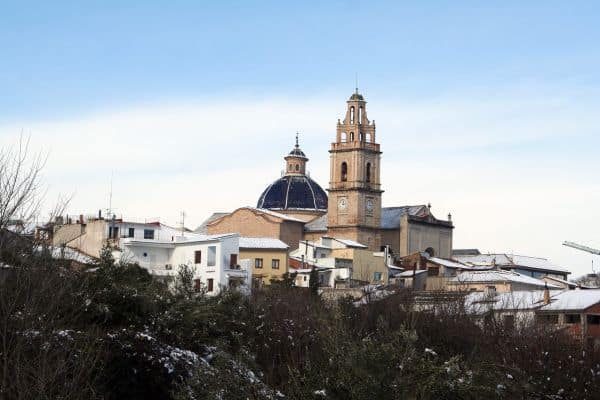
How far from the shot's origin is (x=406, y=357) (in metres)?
22.6

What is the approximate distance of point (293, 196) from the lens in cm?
12731

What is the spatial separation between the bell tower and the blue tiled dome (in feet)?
31.7

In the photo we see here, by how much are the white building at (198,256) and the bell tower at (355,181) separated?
123 feet

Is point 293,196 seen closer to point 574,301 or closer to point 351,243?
point 351,243

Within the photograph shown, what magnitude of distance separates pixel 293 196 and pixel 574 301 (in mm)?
68520

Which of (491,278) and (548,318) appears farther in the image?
(491,278)

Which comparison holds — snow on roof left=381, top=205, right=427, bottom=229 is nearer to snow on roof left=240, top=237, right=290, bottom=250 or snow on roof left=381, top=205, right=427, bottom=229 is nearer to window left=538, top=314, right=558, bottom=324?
snow on roof left=240, top=237, right=290, bottom=250

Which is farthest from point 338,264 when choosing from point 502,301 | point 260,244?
point 502,301

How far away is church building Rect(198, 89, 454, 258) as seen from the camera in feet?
366

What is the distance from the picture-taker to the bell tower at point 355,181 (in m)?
113

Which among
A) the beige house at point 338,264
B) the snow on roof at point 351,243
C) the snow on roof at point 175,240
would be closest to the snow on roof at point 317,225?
the snow on roof at point 351,243

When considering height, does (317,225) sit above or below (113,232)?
above

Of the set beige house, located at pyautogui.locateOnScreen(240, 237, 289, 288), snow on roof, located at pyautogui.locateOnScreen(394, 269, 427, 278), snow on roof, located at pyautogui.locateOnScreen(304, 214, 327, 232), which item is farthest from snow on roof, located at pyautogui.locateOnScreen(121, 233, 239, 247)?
snow on roof, located at pyautogui.locateOnScreen(304, 214, 327, 232)

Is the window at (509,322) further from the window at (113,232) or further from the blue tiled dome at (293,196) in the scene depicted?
the blue tiled dome at (293,196)
